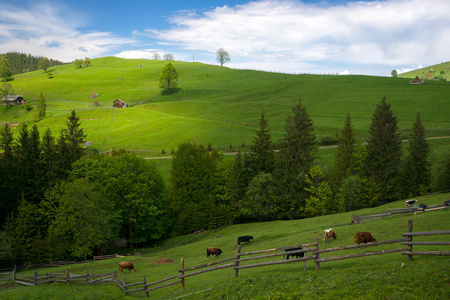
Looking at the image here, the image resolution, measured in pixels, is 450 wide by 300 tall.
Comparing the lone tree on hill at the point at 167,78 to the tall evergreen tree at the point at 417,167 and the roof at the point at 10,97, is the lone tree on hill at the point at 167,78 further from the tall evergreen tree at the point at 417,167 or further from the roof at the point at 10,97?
the tall evergreen tree at the point at 417,167

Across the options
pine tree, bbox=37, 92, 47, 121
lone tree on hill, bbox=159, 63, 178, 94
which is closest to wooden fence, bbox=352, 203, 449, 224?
pine tree, bbox=37, 92, 47, 121

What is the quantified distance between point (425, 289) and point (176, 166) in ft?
176

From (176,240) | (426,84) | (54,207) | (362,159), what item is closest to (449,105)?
(426,84)

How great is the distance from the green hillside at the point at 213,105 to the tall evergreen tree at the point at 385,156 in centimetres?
2908

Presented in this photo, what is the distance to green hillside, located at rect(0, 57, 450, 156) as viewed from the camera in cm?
9569

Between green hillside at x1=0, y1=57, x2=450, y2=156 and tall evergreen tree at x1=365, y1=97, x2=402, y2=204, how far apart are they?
29.1 meters

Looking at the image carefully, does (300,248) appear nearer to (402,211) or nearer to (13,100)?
(402,211)

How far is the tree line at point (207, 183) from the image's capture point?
1953 inches

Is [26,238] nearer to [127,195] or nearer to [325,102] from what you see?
[127,195]

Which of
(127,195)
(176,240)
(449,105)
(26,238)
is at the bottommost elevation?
(176,240)

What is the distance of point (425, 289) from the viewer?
10.9m

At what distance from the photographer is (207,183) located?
62.2 metres

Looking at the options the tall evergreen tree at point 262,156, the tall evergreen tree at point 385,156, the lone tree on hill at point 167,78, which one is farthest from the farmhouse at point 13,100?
the tall evergreen tree at point 385,156

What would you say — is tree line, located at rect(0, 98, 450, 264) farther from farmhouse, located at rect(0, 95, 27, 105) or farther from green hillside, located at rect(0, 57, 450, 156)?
farmhouse, located at rect(0, 95, 27, 105)
